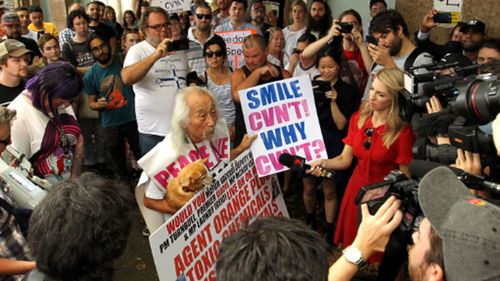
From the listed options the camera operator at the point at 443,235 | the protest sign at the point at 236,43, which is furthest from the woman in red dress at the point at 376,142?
the protest sign at the point at 236,43

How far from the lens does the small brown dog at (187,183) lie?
280 centimetres

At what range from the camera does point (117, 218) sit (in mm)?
1769

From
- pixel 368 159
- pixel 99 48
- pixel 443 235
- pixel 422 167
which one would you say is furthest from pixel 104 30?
pixel 443 235

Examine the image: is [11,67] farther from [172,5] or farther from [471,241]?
[471,241]

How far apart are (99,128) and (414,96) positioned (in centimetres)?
424

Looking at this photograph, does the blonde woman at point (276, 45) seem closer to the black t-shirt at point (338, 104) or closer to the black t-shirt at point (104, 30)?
the black t-shirt at point (338, 104)

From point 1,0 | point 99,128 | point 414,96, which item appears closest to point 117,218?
point 414,96

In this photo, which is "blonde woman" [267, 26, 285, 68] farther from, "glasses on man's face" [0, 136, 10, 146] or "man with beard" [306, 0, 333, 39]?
"glasses on man's face" [0, 136, 10, 146]

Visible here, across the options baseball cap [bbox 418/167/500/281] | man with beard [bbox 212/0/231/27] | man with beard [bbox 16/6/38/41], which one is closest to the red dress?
baseball cap [bbox 418/167/500/281]

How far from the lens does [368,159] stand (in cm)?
359

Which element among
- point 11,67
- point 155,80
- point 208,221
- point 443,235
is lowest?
point 208,221

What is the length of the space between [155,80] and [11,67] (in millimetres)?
1257

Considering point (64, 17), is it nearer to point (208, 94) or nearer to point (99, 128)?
point (99, 128)

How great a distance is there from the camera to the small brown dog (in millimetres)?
2805
